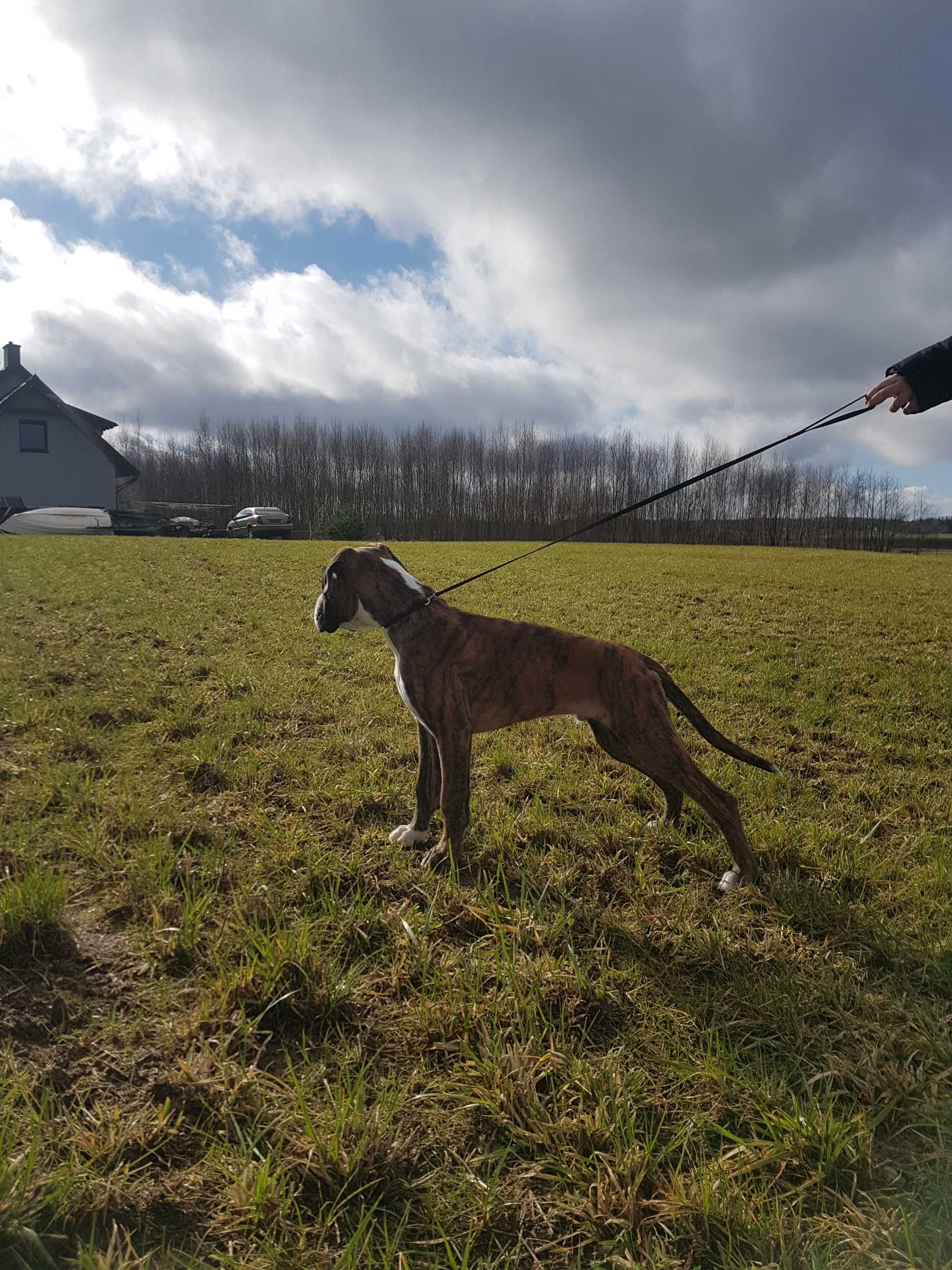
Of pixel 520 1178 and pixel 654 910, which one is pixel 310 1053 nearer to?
pixel 520 1178

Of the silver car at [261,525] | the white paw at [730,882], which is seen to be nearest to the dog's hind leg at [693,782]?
the white paw at [730,882]

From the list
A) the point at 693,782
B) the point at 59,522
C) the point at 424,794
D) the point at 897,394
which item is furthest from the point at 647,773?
the point at 59,522

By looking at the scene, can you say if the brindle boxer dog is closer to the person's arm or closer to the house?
the person's arm

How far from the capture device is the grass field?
140 centimetres

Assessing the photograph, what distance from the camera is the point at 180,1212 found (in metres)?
1.41

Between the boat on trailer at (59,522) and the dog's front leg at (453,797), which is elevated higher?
the boat on trailer at (59,522)

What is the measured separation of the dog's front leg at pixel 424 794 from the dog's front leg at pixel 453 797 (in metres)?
0.17

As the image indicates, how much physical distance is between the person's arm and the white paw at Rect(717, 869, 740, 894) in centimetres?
265

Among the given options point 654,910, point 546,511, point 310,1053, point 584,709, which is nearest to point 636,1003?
point 654,910

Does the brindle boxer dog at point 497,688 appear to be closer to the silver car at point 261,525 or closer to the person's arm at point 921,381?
the person's arm at point 921,381

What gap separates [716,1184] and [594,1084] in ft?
1.18

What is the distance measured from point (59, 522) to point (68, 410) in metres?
9.54

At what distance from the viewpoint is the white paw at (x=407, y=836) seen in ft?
10.4

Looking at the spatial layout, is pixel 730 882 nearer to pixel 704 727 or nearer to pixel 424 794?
pixel 704 727
